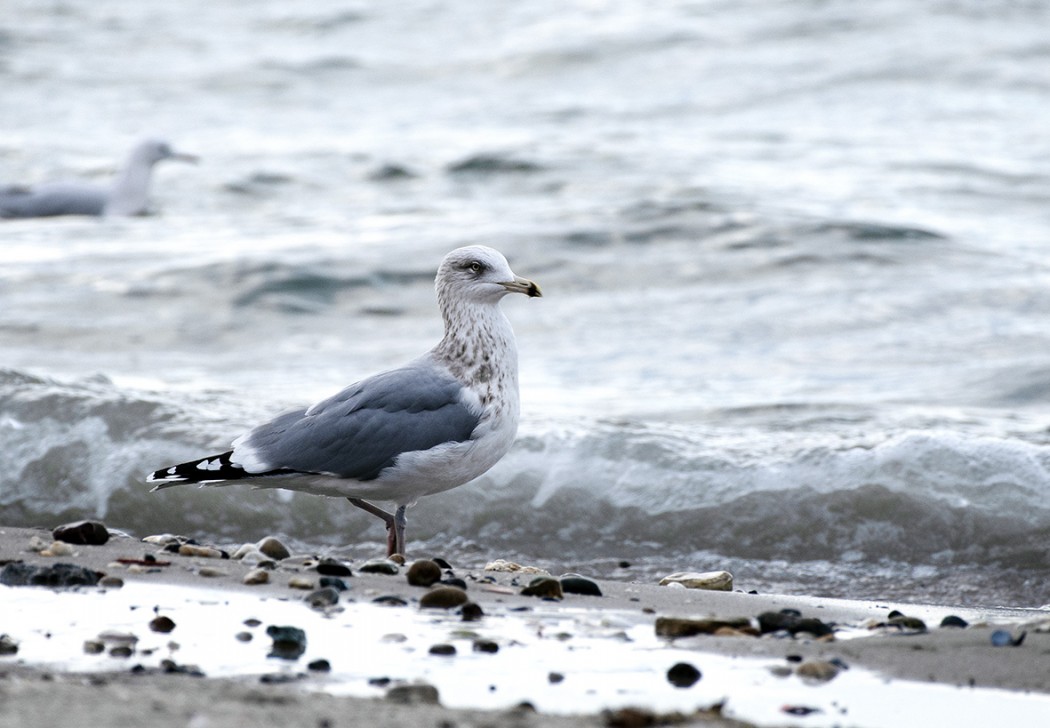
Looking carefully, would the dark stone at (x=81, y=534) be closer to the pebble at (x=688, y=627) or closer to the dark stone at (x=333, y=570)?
the dark stone at (x=333, y=570)

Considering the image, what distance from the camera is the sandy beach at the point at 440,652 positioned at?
10.5ft

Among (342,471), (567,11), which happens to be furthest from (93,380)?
(567,11)

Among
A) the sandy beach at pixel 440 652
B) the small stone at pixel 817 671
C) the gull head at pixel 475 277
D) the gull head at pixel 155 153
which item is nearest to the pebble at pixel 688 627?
the sandy beach at pixel 440 652

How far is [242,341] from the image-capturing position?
10.2 m

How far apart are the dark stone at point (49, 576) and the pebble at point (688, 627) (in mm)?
1667

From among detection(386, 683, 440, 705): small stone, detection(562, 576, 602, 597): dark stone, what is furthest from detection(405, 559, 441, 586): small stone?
detection(386, 683, 440, 705): small stone

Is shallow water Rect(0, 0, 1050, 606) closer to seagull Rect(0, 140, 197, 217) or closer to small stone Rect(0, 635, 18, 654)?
seagull Rect(0, 140, 197, 217)

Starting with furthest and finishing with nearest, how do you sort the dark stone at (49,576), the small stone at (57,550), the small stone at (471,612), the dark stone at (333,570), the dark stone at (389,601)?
the small stone at (57,550) < the dark stone at (333,570) < the dark stone at (49,576) < the dark stone at (389,601) < the small stone at (471,612)

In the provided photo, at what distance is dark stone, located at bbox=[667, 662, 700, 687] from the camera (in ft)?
11.7

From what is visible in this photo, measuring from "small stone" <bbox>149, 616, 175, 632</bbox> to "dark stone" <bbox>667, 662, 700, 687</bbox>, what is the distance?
1.32 metres

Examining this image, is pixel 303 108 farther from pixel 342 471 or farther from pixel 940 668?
pixel 940 668

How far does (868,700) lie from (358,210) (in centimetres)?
1072

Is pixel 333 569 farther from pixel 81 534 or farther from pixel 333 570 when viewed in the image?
pixel 81 534

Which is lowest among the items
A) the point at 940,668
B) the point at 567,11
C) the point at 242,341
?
the point at 242,341
